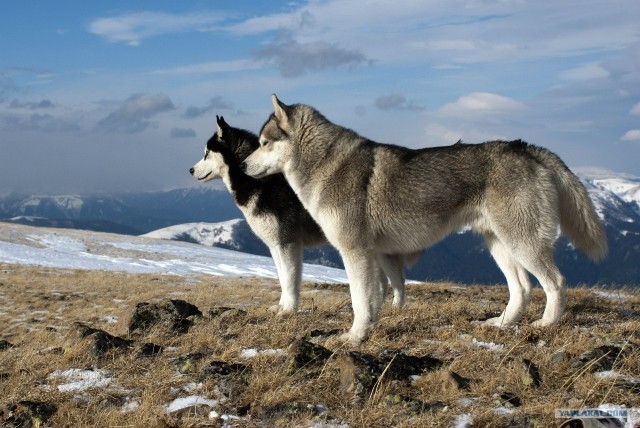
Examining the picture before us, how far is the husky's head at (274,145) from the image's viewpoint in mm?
9348

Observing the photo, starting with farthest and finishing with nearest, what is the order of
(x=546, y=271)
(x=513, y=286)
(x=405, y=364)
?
(x=513, y=286)
(x=546, y=271)
(x=405, y=364)

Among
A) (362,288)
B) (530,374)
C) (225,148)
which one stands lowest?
(530,374)

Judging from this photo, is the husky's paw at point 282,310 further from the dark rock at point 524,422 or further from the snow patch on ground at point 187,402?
the dark rock at point 524,422

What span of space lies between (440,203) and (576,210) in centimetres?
203

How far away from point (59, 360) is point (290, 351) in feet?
10.8

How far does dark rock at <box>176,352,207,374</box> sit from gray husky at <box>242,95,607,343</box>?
201 cm

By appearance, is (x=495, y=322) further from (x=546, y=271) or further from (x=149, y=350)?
(x=149, y=350)

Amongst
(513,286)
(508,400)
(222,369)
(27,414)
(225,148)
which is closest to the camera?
(508,400)

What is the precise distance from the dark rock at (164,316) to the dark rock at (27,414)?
349 centimetres

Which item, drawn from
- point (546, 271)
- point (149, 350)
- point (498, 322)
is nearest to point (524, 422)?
point (546, 271)

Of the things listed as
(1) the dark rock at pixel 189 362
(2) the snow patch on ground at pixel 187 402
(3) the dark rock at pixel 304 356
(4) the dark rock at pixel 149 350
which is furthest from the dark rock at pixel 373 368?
(4) the dark rock at pixel 149 350

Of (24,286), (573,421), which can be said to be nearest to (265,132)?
(573,421)

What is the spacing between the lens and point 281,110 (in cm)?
938

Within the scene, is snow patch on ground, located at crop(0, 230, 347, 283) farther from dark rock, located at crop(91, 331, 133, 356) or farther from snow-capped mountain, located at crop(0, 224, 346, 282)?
dark rock, located at crop(91, 331, 133, 356)
